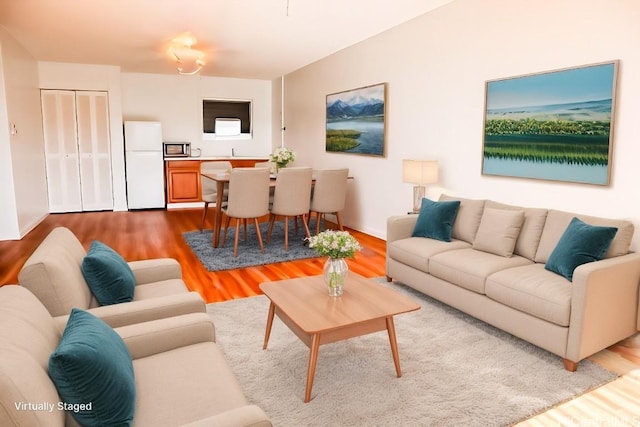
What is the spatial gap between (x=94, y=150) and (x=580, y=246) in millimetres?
7481

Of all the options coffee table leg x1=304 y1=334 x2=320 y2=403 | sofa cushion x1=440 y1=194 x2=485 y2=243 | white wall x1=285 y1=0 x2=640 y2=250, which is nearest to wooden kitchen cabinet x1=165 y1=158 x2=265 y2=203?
white wall x1=285 y1=0 x2=640 y2=250

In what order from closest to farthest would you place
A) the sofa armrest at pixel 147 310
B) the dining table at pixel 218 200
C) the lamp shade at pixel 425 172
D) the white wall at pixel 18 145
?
the sofa armrest at pixel 147 310
the lamp shade at pixel 425 172
the dining table at pixel 218 200
the white wall at pixel 18 145

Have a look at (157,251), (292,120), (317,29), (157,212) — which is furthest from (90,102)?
(317,29)

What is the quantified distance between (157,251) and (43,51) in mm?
3774

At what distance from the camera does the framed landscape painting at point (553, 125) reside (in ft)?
10.2

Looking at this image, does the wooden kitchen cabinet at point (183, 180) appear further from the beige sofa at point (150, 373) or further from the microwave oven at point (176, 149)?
the beige sofa at point (150, 373)

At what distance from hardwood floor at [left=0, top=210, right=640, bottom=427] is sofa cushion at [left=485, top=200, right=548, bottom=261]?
0.78m

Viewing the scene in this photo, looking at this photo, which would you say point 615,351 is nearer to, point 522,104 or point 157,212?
point 522,104

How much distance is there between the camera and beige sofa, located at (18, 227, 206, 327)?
183 cm

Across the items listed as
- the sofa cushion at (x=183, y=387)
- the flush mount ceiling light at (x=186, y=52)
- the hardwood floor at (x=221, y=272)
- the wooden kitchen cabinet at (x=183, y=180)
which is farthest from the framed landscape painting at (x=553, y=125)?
the wooden kitchen cabinet at (x=183, y=180)

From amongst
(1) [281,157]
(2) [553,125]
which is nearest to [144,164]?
(1) [281,157]

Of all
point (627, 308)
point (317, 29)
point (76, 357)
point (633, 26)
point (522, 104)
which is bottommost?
Answer: point (627, 308)

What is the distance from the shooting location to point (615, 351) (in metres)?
2.73

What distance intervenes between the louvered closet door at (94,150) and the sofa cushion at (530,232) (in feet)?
22.7
